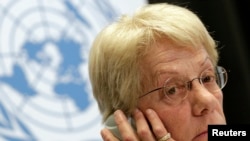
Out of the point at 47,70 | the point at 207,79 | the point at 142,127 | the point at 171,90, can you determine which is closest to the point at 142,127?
the point at 142,127

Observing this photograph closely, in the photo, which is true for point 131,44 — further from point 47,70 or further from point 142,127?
point 47,70

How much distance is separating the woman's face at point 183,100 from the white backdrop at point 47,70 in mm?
802

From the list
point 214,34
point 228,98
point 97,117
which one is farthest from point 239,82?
point 97,117

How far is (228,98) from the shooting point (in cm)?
324

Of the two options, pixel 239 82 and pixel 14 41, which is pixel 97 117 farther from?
pixel 239 82

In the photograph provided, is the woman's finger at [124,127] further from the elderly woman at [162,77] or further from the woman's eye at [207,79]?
the woman's eye at [207,79]

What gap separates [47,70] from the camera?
8.18 ft

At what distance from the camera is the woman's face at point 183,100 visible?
5.71 feet

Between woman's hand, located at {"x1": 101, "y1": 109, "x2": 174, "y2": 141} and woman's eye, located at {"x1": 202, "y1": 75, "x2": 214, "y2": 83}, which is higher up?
woman's eye, located at {"x1": 202, "y1": 75, "x2": 214, "y2": 83}

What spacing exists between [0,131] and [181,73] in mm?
968

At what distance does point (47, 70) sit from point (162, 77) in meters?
0.88

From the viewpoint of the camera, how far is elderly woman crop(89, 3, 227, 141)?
1.75 m

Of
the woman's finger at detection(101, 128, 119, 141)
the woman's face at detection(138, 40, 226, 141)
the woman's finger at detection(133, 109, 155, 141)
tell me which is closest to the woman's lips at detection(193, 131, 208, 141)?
the woman's face at detection(138, 40, 226, 141)

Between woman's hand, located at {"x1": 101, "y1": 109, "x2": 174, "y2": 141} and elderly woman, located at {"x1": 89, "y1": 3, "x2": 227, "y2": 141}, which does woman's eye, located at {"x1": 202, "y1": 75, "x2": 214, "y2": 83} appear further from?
woman's hand, located at {"x1": 101, "y1": 109, "x2": 174, "y2": 141}
